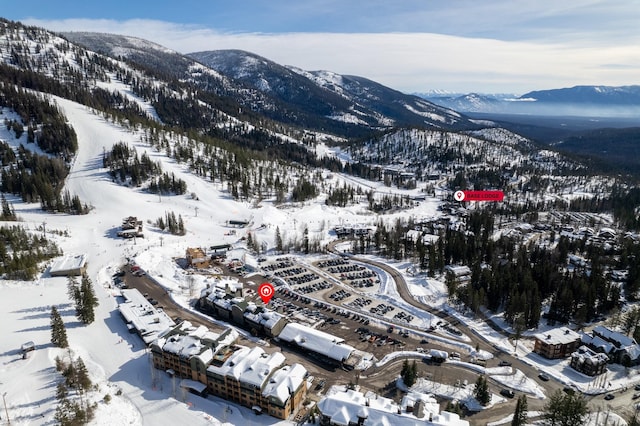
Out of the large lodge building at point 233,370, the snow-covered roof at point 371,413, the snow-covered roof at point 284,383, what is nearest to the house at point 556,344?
the snow-covered roof at point 371,413

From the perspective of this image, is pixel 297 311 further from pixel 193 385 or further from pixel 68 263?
pixel 68 263

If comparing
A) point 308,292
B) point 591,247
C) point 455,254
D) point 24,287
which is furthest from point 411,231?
point 24,287

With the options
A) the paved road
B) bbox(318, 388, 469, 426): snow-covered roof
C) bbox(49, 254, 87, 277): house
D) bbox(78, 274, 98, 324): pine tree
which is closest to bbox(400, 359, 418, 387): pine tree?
the paved road

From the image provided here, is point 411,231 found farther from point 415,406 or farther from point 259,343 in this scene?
point 415,406

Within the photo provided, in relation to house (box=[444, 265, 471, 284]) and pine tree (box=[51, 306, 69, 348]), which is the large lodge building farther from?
house (box=[444, 265, 471, 284])

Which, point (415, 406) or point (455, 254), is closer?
point (415, 406)

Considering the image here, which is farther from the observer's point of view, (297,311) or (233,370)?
(297,311)

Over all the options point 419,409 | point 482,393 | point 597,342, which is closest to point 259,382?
point 419,409
